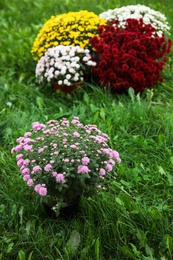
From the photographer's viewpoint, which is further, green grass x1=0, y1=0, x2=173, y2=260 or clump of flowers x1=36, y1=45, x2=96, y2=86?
clump of flowers x1=36, y1=45, x2=96, y2=86

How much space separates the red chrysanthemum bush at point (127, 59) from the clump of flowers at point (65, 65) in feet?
0.41

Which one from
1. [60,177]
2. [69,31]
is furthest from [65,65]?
[60,177]

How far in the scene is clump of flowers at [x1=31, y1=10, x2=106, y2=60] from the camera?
417cm

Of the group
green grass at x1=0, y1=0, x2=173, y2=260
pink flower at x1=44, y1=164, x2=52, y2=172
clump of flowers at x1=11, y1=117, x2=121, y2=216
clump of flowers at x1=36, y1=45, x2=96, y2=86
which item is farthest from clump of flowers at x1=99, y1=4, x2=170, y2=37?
pink flower at x1=44, y1=164, x2=52, y2=172

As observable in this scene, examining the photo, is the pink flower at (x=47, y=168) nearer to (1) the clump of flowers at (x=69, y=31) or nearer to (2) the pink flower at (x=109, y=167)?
(2) the pink flower at (x=109, y=167)

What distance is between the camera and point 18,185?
2775 millimetres

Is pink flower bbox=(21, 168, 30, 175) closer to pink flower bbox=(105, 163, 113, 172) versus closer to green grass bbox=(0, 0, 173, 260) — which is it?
green grass bbox=(0, 0, 173, 260)

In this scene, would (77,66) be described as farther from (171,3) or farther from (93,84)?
(171,3)

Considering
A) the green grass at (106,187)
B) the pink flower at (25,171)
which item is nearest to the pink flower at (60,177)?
the pink flower at (25,171)

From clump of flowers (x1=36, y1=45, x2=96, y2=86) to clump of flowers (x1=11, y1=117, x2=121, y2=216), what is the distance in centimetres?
143

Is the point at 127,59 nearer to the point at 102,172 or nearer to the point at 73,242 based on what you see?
the point at 102,172

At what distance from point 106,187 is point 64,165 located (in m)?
0.60

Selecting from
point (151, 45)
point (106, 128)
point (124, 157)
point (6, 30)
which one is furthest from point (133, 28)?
point (6, 30)

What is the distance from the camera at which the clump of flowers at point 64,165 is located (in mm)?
2277
